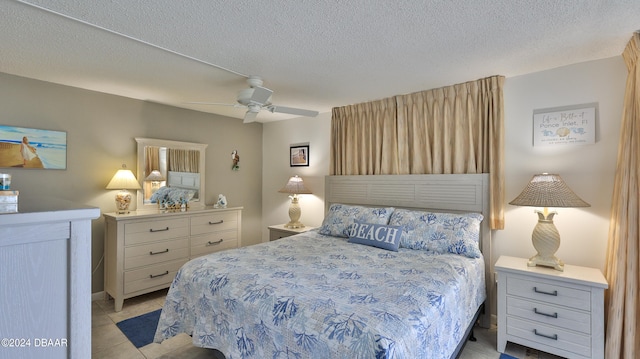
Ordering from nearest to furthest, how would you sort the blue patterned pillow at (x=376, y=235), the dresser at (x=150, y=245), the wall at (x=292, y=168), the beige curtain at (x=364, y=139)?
the blue patterned pillow at (x=376, y=235), the dresser at (x=150, y=245), the beige curtain at (x=364, y=139), the wall at (x=292, y=168)

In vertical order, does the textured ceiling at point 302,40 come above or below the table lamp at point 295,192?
above

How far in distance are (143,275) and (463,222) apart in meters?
3.38

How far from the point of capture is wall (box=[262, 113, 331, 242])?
4.39 metres

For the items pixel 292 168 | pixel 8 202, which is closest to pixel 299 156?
pixel 292 168

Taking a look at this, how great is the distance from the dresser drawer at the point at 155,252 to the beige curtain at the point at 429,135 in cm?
215

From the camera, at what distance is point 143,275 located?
10.8ft

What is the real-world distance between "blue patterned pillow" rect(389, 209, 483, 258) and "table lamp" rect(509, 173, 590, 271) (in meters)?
0.42

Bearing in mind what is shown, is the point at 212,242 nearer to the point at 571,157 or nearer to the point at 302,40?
the point at 302,40

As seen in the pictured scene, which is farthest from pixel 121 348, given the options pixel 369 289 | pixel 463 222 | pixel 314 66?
pixel 463 222

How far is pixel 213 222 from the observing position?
3.96m

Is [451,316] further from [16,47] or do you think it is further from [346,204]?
[16,47]

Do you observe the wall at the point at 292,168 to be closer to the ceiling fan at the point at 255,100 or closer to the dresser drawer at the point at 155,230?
the ceiling fan at the point at 255,100

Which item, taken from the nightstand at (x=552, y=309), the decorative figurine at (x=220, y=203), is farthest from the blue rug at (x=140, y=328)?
the nightstand at (x=552, y=309)

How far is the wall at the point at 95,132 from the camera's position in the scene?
295 cm
